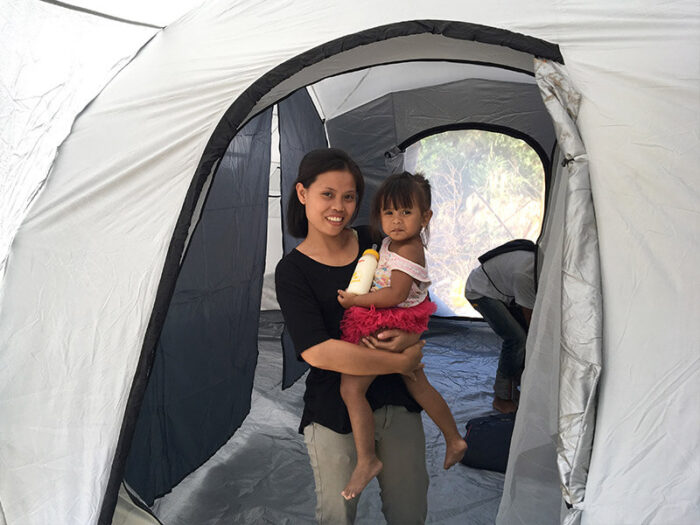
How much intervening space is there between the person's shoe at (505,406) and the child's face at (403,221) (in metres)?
1.58

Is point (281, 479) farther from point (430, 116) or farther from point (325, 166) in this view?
point (430, 116)

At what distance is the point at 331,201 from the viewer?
1425 millimetres

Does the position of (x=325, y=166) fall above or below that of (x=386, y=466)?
above

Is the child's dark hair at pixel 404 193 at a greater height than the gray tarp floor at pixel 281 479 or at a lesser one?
greater

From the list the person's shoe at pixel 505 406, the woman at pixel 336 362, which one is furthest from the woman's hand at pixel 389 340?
the person's shoe at pixel 505 406

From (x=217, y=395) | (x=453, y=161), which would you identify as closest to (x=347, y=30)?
(x=217, y=395)

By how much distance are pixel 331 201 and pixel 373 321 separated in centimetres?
32

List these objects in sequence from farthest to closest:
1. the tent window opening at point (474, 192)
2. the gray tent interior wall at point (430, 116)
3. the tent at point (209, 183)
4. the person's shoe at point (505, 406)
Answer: the tent window opening at point (474, 192) < the gray tent interior wall at point (430, 116) < the person's shoe at point (505, 406) < the tent at point (209, 183)

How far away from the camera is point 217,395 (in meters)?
2.36

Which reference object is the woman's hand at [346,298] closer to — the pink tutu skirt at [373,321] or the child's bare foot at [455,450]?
the pink tutu skirt at [373,321]

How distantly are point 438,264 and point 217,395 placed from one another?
2007 millimetres

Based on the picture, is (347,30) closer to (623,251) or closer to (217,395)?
(623,251)

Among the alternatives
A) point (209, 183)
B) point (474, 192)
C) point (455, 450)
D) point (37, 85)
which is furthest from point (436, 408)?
point (474, 192)

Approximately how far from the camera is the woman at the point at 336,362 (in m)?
1.33
